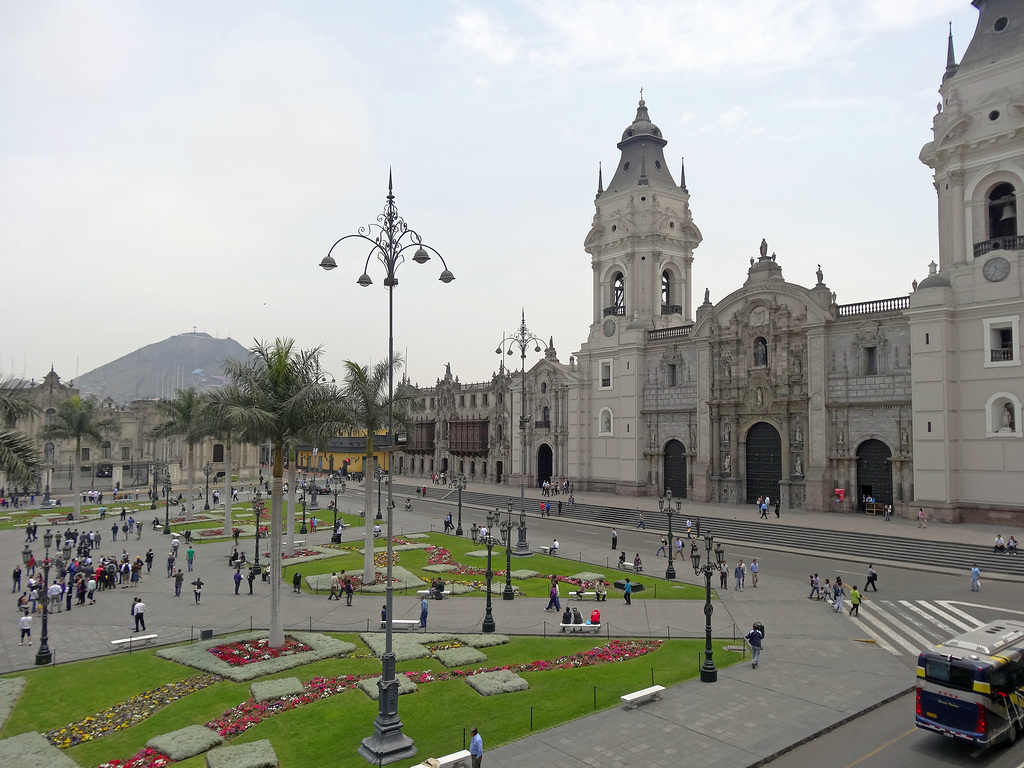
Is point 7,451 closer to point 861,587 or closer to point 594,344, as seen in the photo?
point 861,587

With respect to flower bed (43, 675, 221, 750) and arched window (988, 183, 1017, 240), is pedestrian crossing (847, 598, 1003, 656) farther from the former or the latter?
arched window (988, 183, 1017, 240)

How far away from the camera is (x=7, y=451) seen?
1454cm

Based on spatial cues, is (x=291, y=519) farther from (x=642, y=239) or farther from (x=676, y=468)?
(x=642, y=239)

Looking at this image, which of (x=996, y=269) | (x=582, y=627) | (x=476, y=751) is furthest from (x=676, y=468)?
(x=476, y=751)

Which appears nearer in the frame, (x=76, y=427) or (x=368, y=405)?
(x=368, y=405)

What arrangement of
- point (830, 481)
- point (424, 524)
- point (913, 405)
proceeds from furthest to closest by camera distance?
1. point (424, 524)
2. point (830, 481)
3. point (913, 405)

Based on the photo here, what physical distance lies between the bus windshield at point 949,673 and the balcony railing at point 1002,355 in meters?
33.0

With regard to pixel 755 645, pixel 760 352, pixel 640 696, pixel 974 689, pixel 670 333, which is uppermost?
pixel 670 333

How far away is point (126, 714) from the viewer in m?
16.8

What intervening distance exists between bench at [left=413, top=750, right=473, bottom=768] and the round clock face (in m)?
42.5

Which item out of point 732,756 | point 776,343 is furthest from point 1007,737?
point 776,343

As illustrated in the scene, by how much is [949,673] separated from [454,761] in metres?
10.8

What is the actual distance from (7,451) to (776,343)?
48740mm

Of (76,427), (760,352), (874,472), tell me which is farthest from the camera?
(760,352)
